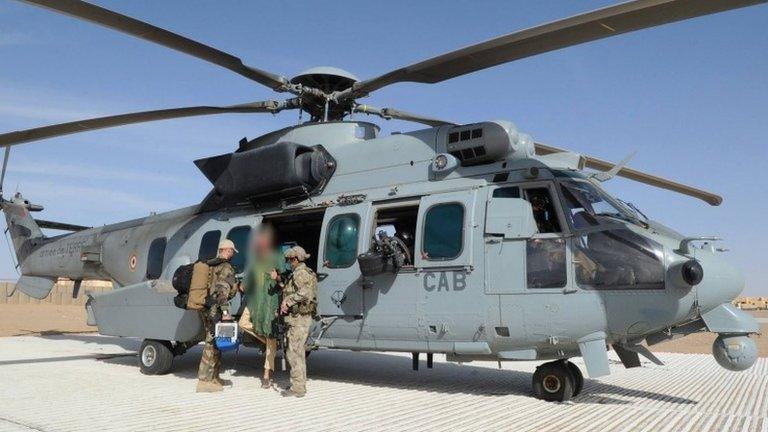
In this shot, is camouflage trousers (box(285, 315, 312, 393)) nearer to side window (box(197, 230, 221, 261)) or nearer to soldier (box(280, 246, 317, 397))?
soldier (box(280, 246, 317, 397))

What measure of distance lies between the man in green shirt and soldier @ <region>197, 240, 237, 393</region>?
0.50 meters

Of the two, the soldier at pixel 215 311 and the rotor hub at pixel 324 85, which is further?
the rotor hub at pixel 324 85

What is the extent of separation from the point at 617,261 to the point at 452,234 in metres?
1.87

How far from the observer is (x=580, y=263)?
6.26 meters

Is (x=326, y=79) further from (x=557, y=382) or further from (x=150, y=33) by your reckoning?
(x=557, y=382)

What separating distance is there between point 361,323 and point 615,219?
10.7ft

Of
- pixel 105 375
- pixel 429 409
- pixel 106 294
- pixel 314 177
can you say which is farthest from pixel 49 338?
pixel 429 409

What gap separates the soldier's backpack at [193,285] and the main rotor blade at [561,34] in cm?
350

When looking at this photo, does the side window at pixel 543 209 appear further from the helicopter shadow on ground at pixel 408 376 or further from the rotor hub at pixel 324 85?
the rotor hub at pixel 324 85

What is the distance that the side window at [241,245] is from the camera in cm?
863

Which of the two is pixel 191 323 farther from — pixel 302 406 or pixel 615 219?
pixel 615 219

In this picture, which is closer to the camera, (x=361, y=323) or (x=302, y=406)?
(x=302, y=406)

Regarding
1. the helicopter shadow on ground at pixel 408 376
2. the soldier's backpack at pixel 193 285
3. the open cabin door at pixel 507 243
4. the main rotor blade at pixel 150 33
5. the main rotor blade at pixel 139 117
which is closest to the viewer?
the main rotor blade at pixel 150 33

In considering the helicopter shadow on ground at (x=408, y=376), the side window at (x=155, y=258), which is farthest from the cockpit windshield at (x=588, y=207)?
the side window at (x=155, y=258)
